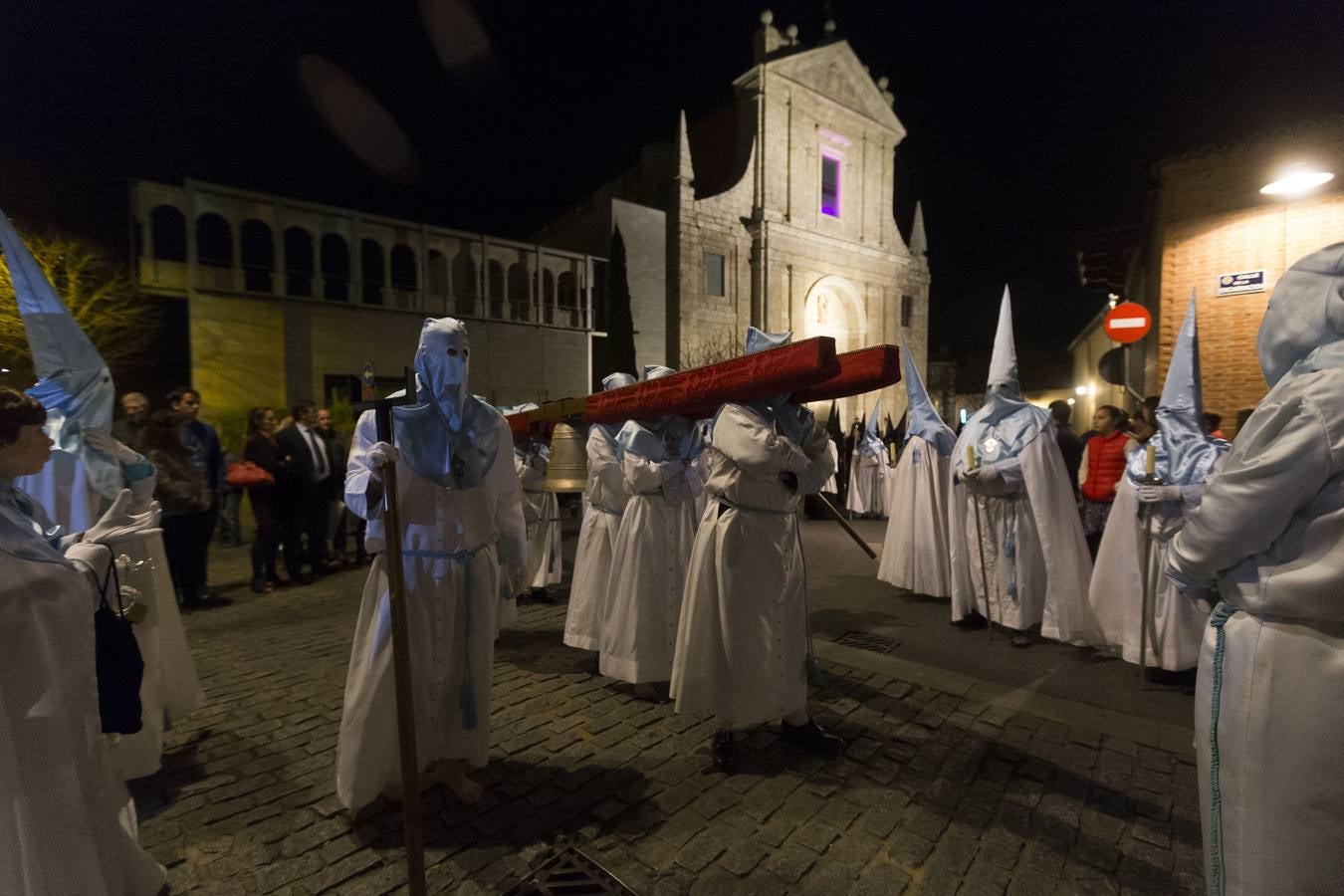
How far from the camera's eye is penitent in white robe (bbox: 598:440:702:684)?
474 cm

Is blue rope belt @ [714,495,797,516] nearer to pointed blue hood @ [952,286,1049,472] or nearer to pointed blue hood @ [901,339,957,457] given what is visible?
pointed blue hood @ [952,286,1049,472]

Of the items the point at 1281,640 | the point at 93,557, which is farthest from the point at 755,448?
the point at 93,557

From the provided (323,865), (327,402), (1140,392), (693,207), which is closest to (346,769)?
(323,865)

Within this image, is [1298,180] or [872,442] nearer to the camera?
[1298,180]

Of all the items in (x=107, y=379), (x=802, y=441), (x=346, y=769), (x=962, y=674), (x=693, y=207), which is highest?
(x=693, y=207)

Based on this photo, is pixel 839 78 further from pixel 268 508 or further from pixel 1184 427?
pixel 268 508

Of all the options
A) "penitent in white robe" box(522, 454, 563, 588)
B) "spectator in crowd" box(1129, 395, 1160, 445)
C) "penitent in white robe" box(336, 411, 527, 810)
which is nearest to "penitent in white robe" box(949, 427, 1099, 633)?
"spectator in crowd" box(1129, 395, 1160, 445)

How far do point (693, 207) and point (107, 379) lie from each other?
82.8 feet

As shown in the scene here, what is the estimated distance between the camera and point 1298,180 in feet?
30.2

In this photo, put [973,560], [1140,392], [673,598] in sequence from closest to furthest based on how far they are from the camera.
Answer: [673,598], [973,560], [1140,392]

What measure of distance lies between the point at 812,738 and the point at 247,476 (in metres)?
7.10

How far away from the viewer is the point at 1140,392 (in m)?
14.7

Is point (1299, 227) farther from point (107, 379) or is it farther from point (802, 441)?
point (107, 379)

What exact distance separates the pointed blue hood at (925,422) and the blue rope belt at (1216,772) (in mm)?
5534
